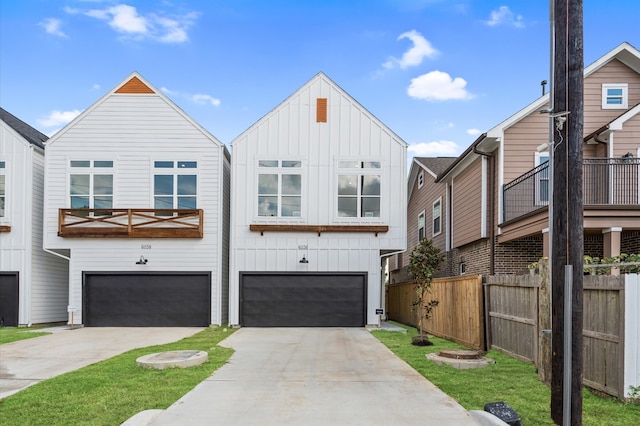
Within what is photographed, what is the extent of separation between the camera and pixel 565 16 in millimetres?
5309

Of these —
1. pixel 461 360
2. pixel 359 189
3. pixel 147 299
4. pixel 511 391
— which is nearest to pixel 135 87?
pixel 147 299

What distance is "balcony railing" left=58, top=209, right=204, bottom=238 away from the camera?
17.2 m

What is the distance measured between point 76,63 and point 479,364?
1848 centimetres

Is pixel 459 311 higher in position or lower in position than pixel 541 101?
lower

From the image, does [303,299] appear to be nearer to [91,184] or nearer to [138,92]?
[91,184]

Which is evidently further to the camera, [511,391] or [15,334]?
[15,334]

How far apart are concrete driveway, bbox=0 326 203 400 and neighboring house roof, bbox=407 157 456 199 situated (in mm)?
11964

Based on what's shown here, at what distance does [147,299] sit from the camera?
17688mm

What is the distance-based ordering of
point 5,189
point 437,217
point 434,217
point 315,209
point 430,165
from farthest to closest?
point 430,165 < point 434,217 < point 437,217 < point 5,189 < point 315,209

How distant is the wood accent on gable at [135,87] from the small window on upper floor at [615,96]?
567 inches

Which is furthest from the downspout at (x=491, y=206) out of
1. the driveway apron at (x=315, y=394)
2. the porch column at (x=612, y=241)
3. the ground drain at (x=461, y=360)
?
the ground drain at (x=461, y=360)

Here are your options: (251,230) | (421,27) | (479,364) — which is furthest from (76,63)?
(479,364)

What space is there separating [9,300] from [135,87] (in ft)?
27.8

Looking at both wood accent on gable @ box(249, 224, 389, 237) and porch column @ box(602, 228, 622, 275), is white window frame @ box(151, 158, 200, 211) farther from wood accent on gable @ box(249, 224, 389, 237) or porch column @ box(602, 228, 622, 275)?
porch column @ box(602, 228, 622, 275)
